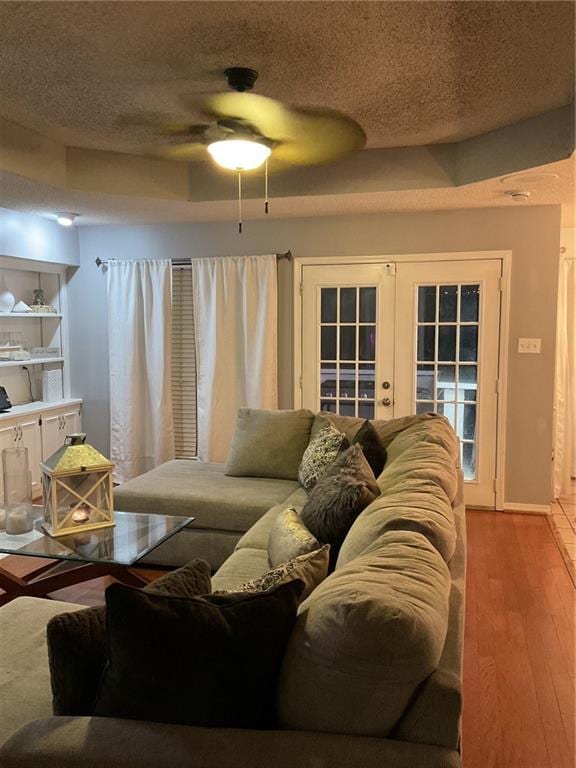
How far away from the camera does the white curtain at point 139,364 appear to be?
5.40m

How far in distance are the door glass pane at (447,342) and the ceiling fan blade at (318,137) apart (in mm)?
1724

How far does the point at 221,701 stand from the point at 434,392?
12.9 feet

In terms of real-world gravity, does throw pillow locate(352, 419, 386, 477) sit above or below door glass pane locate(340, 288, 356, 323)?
below

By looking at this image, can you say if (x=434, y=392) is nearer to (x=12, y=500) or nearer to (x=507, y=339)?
(x=507, y=339)

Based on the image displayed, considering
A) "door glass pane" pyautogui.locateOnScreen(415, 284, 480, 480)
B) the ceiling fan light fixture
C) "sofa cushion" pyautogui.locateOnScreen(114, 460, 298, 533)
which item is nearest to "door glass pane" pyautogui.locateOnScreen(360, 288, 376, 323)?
"door glass pane" pyautogui.locateOnScreen(415, 284, 480, 480)

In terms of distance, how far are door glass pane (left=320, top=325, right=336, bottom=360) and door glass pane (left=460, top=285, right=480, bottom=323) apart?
1.05 m

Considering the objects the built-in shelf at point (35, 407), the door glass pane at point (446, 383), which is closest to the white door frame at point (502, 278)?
the door glass pane at point (446, 383)

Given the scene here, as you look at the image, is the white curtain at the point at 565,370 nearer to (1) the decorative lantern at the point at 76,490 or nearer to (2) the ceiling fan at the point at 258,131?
(2) the ceiling fan at the point at 258,131

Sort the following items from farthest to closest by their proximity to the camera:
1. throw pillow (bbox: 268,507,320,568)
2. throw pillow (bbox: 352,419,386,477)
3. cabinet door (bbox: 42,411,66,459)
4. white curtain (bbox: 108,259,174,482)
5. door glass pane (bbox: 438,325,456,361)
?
white curtain (bbox: 108,259,174,482) < cabinet door (bbox: 42,411,66,459) < door glass pane (bbox: 438,325,456,361) < throw pillow (bbox: 352,419,386,477) < throw pillow (bbox: 268,507,320,568)

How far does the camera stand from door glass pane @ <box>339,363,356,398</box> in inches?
199

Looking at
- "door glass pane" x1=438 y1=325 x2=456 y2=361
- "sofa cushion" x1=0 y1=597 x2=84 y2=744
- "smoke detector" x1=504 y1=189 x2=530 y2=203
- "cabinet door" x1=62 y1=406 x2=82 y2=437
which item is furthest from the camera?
"cabinet door" x1=62 y1=406 x2=82 y2=437

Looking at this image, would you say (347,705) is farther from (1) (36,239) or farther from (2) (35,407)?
(1) (36,239)

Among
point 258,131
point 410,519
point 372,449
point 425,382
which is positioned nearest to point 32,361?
point 258,131

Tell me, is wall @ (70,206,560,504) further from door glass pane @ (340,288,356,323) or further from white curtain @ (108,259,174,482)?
door glass pane @ (340,288,356,323)
